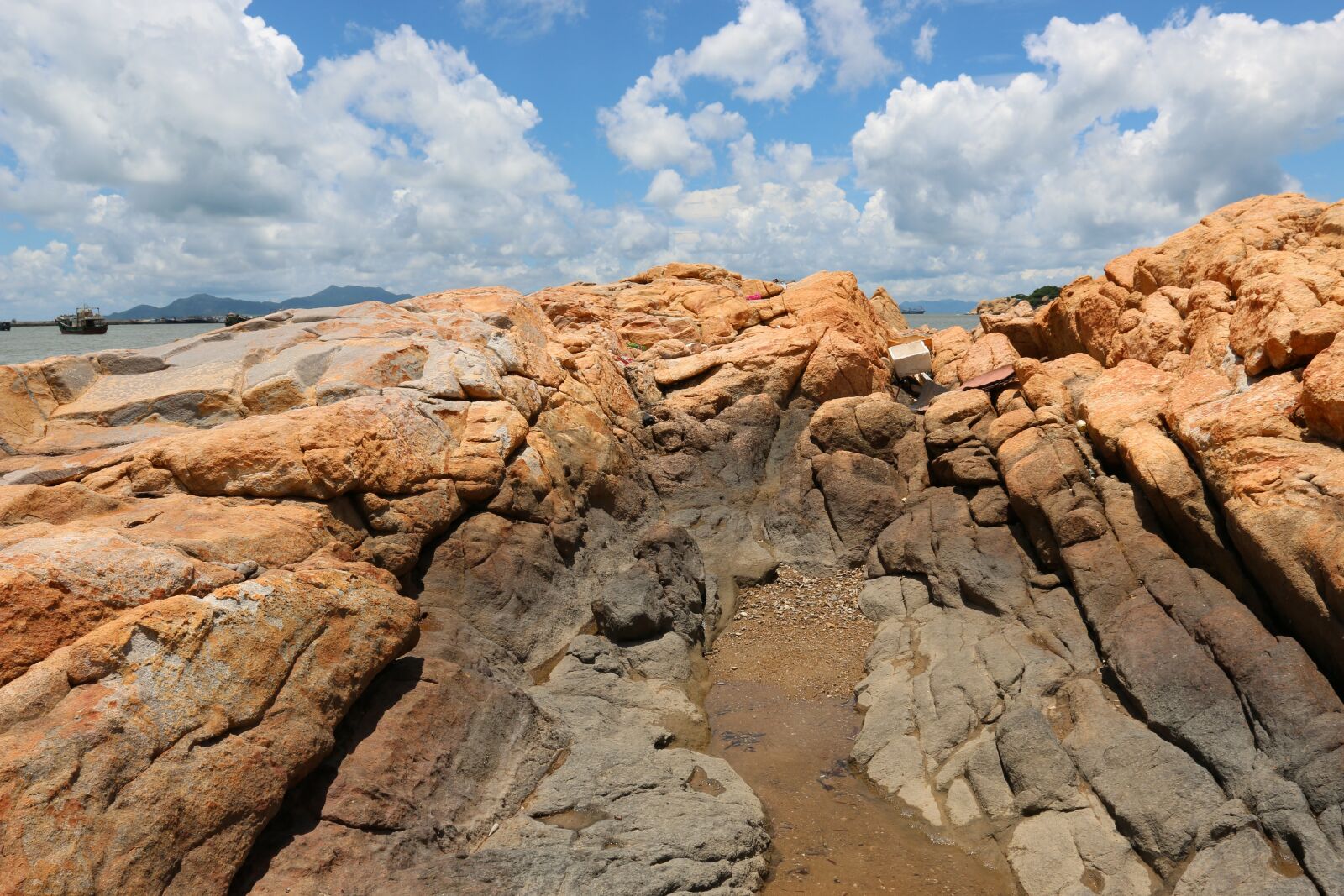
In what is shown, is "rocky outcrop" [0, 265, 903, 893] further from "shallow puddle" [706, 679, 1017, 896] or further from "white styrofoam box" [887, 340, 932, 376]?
"white styrofoam box" [887, 340, 932, 376]

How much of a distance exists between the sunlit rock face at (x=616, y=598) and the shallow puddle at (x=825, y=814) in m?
0.35

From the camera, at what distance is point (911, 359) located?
20.8m

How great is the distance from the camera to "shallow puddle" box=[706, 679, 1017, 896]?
8.95 m

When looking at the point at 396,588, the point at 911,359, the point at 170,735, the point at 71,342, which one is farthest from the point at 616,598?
the point at 71,342

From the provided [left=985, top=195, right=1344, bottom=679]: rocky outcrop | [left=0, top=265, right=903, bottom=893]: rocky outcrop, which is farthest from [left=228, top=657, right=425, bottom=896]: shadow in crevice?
[left=985, top=195, right=1344, bottom=679]: rocky outcrop

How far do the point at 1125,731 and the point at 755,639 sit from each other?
5.94 metres

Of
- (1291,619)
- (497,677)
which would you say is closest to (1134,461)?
(1291,619)

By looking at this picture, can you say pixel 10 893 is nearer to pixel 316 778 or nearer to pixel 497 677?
pixel 316 778

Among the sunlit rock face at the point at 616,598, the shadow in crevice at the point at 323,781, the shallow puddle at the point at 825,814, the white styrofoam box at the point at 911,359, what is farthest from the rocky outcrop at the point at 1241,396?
the shadow in crevice at the point at 323,781

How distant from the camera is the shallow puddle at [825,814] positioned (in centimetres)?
895

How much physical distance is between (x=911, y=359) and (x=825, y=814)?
13.0 m

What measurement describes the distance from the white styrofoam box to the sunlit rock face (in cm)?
356

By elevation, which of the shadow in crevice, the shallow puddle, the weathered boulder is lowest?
the shallow puddle

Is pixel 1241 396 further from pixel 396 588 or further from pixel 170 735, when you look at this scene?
pixel 170 735
